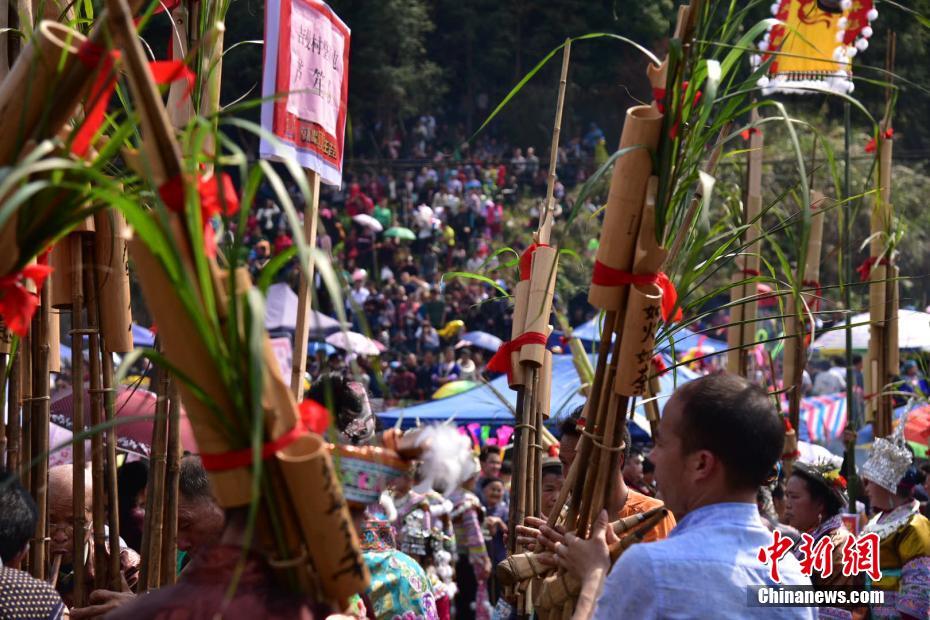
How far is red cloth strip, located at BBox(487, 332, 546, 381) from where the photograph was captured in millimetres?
2969

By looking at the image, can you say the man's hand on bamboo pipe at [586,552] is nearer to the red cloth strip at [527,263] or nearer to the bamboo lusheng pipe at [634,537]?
the bamboo lusheng pipe at [634,537]

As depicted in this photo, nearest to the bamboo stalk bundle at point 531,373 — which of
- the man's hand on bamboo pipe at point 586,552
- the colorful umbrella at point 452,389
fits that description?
the man's hand on bamboo pipe at point 586,552

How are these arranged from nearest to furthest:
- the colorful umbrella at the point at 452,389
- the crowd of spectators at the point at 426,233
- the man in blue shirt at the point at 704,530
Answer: the man in blue shirt at the point at 704,530, the colorful umbrella at the point at 452,389, the crowd of spectators at the point at 426,233

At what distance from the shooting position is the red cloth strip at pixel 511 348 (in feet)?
9.74

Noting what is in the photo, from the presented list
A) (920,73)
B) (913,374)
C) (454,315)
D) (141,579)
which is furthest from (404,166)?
(141,579)

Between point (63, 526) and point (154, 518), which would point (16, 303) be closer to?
point (154, 518)

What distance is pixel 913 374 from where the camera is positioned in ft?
47.4

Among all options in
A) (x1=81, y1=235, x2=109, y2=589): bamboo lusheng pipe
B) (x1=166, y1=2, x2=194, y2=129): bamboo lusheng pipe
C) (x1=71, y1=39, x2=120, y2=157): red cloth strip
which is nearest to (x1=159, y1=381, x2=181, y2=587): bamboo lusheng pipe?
(x1=81, y1=235, x2=109, y2=589): bamboo lusheng pipe

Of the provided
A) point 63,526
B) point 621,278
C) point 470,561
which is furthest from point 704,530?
point 470,561

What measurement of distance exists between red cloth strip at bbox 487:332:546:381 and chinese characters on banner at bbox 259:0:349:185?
61cm

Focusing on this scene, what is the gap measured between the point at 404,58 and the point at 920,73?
37.2ft

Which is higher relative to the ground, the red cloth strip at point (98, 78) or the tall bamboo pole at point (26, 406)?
the red cloth strip at point (98, 78)

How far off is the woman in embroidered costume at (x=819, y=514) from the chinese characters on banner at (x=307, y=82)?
7.25ft

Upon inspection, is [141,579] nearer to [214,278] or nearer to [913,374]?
[214,278]
